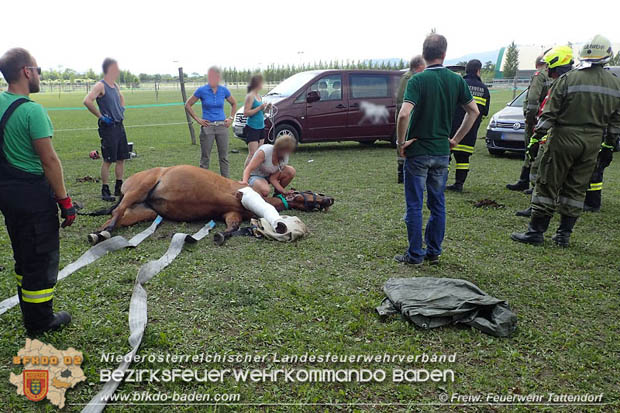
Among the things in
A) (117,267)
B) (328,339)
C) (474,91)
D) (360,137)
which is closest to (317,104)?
(360,137)

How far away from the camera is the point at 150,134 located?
14.9 meters

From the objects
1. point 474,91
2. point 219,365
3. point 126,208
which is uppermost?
point 474,91

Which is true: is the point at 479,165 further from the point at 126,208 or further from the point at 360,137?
the point at 126,208

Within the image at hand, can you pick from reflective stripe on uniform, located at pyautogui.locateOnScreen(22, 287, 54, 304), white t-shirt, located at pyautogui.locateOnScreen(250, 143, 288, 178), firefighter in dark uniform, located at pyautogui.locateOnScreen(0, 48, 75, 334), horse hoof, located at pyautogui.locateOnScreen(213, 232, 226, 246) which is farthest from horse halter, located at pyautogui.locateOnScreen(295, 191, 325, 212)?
reflective stripe on uniform, located at pyautogui.locateOnScreen(22, 287, 54, 304)

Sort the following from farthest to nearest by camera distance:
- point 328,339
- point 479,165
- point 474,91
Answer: point 479,165, point 474,91, point 328,339

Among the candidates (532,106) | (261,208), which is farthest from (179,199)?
(532,106)

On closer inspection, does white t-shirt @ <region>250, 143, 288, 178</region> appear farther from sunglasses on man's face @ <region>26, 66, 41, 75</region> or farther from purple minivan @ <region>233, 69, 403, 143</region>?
purple minivan @ <region>233, 69, 403, 143</region>

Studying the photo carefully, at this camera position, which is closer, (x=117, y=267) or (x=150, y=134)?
(x=117, y=267)

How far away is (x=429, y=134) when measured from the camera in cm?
379

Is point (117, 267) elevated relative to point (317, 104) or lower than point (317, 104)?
lower

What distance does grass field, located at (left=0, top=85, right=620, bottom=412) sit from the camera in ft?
7.78

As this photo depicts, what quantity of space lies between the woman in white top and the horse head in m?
0.14

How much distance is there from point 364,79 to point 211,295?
9.67 m

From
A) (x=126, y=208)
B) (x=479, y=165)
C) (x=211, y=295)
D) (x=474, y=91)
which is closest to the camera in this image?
(x=211, y=295)
